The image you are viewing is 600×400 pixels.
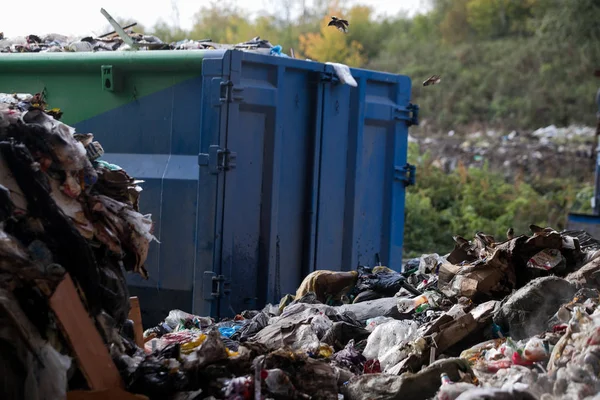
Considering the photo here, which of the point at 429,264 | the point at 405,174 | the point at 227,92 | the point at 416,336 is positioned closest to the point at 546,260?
the point at 416,336

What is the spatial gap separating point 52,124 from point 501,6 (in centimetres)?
3265

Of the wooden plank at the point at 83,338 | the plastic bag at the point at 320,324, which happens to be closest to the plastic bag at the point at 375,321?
the plastic bag at the point at 320,324

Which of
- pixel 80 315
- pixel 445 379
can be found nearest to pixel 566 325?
pixel 445 379

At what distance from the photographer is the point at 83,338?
12.1ft

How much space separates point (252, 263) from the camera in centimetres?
584

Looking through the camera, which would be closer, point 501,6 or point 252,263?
point 252,263

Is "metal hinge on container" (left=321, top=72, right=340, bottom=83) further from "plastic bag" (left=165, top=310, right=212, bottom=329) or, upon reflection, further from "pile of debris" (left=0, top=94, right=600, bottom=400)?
"plastic bag" (left=165, top=310, right=212, bottom=329)

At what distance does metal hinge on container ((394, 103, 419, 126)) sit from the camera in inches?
264

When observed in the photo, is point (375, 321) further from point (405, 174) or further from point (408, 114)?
point (408, 114)

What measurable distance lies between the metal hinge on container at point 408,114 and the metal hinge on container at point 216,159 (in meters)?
1.71

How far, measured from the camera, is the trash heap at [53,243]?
3494 mm

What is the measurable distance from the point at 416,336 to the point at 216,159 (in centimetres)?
166

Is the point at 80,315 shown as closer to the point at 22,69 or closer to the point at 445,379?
the point at 445,379

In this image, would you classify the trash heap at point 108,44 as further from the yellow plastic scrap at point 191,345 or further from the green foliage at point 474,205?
the green foliage at point 474,205
